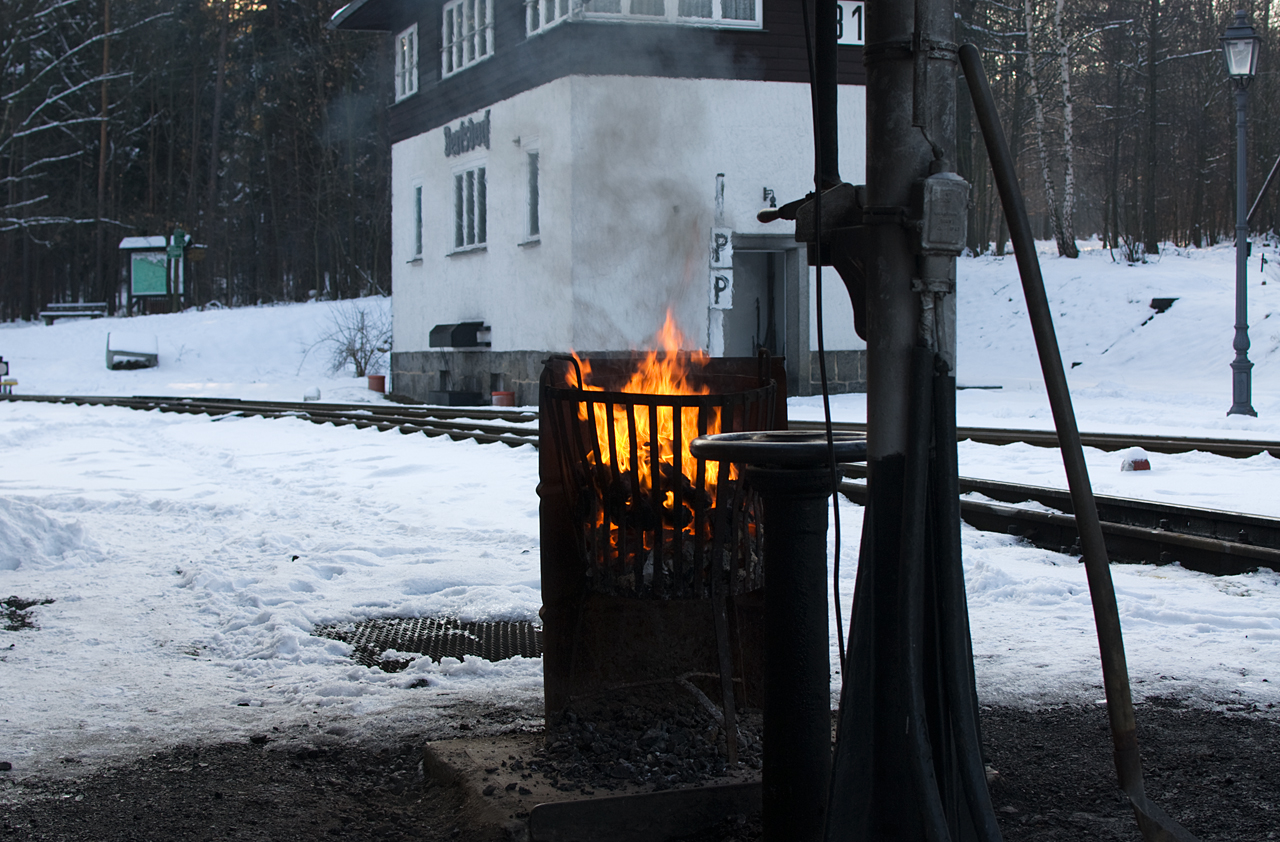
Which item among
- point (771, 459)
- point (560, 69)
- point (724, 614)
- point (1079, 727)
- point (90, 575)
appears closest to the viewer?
point (771, 459)

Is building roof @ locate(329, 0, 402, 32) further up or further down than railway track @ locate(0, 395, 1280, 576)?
further up

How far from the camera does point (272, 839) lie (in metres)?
3.09

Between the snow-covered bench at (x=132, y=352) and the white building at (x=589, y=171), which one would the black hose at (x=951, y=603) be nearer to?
the white building at (x=589, y=171)

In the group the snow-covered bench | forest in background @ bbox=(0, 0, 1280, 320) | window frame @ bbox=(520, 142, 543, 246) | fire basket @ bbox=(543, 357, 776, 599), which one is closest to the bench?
forest in background @ bbox=(0, 0, 1280, 320)

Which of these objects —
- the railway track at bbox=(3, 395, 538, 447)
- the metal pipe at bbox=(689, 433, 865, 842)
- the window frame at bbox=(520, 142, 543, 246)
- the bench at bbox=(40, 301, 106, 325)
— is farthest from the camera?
the bench at bbox=(40, 301, 106, 325)

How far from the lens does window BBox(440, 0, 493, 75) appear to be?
2278 cm

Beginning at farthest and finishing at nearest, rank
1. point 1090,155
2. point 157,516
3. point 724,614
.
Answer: point 1090,155, point 157,516, point 724,614

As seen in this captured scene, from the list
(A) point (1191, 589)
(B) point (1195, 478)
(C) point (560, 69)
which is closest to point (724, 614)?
(A) point (1191, 589)

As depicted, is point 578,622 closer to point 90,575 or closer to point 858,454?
point 858,454

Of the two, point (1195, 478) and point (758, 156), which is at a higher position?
point (758, 156)

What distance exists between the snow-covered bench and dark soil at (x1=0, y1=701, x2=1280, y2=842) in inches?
1304

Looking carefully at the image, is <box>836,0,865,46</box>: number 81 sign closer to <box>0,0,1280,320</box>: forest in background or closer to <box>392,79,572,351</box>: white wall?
<box>392,79,572,351</box>: white wall

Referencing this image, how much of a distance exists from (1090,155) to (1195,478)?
131 feet

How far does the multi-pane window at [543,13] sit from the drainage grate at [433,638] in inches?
605
